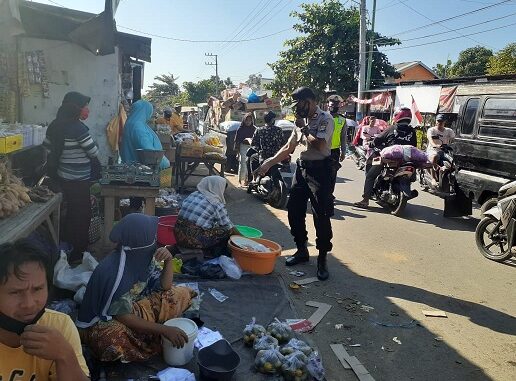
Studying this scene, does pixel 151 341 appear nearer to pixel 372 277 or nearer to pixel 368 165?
pixel 372 277

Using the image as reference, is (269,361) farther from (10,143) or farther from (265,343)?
(10,143)

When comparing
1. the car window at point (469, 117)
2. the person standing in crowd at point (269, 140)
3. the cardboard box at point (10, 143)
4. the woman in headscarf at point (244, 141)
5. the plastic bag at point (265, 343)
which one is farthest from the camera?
the woman in headscarf at point (244, 141)

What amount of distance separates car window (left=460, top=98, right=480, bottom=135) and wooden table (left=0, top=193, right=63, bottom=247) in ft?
20.9

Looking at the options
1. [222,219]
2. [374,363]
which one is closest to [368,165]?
[222,219]

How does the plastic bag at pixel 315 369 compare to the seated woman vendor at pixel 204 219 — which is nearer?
the plastic bag at pixel 315 369

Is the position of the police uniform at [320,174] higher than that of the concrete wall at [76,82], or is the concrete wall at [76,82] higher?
the concrete wall at [76,82]

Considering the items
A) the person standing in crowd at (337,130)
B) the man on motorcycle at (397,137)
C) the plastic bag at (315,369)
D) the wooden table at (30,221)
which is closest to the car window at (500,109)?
the man on motorcycle at (397,137)

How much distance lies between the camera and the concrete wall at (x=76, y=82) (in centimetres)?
700

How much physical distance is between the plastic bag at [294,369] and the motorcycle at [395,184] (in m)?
5.76

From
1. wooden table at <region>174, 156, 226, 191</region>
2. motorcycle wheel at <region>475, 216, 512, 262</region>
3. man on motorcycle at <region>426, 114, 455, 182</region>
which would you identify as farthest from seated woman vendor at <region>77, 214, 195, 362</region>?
man on motorcycle at <region>426, 114, 455, 182</region>

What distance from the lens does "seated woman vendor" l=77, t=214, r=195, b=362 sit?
114 inches

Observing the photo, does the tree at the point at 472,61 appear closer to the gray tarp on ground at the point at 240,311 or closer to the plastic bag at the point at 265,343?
the gray tarp on ground at the point at 240,311

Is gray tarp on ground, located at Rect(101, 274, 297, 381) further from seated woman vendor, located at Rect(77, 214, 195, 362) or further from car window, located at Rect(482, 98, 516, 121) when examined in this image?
car window, located at Rect(482, 98, 516, 121)

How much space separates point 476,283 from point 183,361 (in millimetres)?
3964
